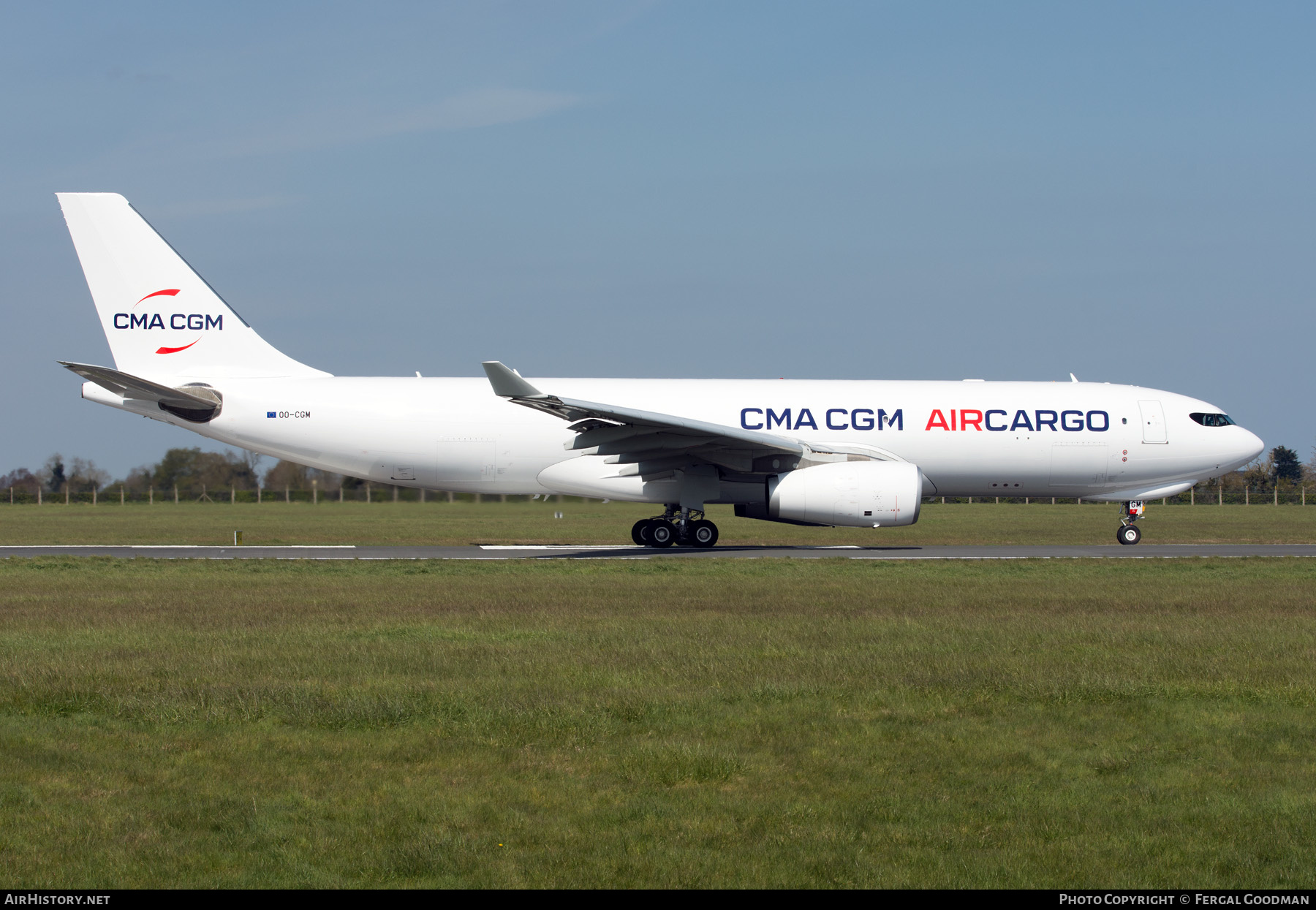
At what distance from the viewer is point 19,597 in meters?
14.4

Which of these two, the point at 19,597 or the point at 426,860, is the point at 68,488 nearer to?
the point at 19,597

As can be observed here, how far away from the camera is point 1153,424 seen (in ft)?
84.1

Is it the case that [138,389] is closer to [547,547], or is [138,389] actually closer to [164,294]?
[164,294]

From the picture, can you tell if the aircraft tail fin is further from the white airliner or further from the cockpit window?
the cockpit window

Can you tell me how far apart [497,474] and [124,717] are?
55.2 feet

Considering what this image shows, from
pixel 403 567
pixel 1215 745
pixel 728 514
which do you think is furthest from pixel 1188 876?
pixel 728 514

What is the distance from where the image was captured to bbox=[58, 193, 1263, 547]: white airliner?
77.6 ft

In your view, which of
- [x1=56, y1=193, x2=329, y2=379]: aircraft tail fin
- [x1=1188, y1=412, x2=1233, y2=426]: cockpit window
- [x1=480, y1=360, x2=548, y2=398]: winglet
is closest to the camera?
[x1=480, y1=360, x2=548, y2=398]: winglet

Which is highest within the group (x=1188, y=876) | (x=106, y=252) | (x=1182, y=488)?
(x=106, y=252)

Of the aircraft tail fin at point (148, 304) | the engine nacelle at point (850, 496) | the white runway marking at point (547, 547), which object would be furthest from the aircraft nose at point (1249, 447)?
the aircraft tail fin at point (148, 304)

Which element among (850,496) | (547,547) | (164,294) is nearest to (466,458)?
(547,547)

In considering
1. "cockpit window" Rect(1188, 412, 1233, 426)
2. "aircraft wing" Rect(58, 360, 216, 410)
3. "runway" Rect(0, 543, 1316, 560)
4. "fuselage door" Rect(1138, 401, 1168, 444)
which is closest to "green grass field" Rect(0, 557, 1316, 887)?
"runway" Rect(0, 543, 1316, 560)

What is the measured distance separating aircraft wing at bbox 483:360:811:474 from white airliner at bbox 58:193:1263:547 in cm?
9

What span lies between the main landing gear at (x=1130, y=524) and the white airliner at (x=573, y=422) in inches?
29.9
